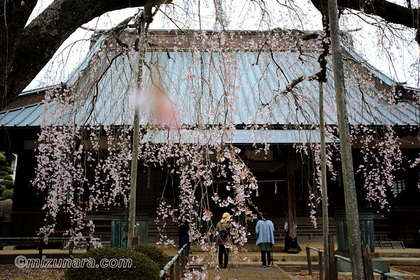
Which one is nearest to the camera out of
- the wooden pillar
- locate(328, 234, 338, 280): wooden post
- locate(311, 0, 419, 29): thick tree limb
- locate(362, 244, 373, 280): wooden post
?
locate(362, 244, 373, 280): wooden post

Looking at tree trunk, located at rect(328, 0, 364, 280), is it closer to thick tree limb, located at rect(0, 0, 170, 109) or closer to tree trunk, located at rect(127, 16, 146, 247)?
thick tree limb, located at rect(0, 0, 170, 109)

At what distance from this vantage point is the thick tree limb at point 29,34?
2546 millimetres

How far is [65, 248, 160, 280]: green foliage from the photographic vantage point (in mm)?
3172

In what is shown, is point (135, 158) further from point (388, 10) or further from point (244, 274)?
point (388, 10)

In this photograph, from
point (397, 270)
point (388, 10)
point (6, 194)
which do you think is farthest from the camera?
point (6, 194)

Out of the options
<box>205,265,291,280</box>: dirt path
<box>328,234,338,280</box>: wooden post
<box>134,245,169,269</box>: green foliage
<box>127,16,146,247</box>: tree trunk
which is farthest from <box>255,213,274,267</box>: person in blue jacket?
<box>127,16,146,247</box>: tree trunk

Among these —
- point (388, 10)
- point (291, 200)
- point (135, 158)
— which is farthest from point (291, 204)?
point (388, 10)

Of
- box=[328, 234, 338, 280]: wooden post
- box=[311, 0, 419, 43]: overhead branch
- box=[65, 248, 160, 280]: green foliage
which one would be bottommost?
box=[328, 234, 338, 280]: wooden post

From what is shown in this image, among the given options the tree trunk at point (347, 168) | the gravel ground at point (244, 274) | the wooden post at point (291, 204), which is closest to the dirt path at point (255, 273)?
the gravel ground at point (244, 274)

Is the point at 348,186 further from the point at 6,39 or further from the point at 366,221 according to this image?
the point at 366,221

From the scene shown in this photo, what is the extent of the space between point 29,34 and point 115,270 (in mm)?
2413

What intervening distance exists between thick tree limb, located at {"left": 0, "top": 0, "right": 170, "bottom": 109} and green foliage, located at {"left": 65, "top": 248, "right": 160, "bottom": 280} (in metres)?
1.76

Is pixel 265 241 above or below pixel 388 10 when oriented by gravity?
below

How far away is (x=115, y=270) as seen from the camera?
10.5 ft
